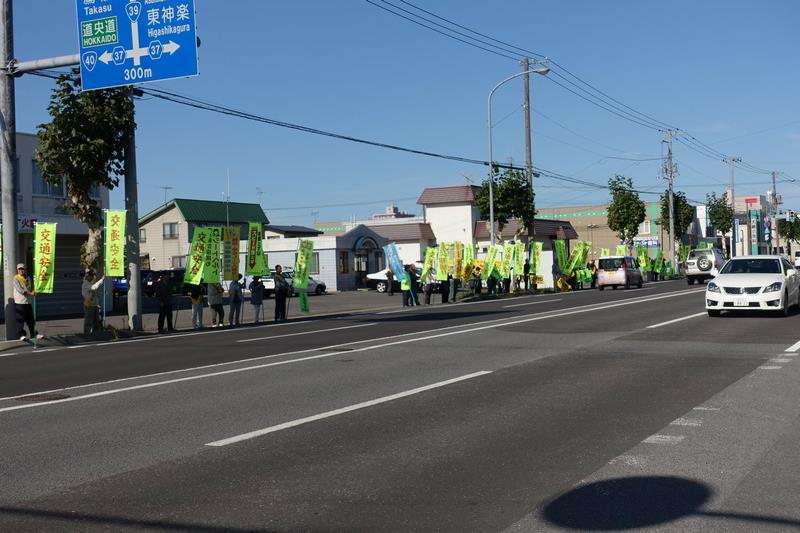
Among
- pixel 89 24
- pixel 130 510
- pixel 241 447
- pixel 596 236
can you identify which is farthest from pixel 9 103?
pixel 596 236

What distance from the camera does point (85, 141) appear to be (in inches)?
886

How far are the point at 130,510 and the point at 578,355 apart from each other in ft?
31.1

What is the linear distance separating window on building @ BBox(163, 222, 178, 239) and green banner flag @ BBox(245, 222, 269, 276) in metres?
42.0

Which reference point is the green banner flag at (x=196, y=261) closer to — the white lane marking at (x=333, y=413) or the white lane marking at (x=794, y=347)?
the white lane marking at (x=333, y=413)

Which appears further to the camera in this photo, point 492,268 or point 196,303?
point 492,268

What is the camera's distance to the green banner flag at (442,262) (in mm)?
37500

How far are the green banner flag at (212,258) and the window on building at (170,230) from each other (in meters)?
43.6

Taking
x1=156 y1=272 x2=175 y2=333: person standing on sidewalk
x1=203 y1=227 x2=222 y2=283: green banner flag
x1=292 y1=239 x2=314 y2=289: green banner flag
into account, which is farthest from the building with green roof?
x1=156 y1=272 x2=175 y2=333: person standing on sidewalk

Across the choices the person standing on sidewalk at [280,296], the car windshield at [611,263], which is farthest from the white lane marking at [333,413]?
the car windshield at [611,263]

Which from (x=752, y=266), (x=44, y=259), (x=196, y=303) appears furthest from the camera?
(x=196, y=303)

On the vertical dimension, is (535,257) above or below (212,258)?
below

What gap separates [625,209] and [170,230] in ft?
122

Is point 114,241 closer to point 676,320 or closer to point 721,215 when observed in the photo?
point 676,320

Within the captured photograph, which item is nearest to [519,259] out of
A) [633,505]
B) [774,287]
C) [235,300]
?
[235,300]
